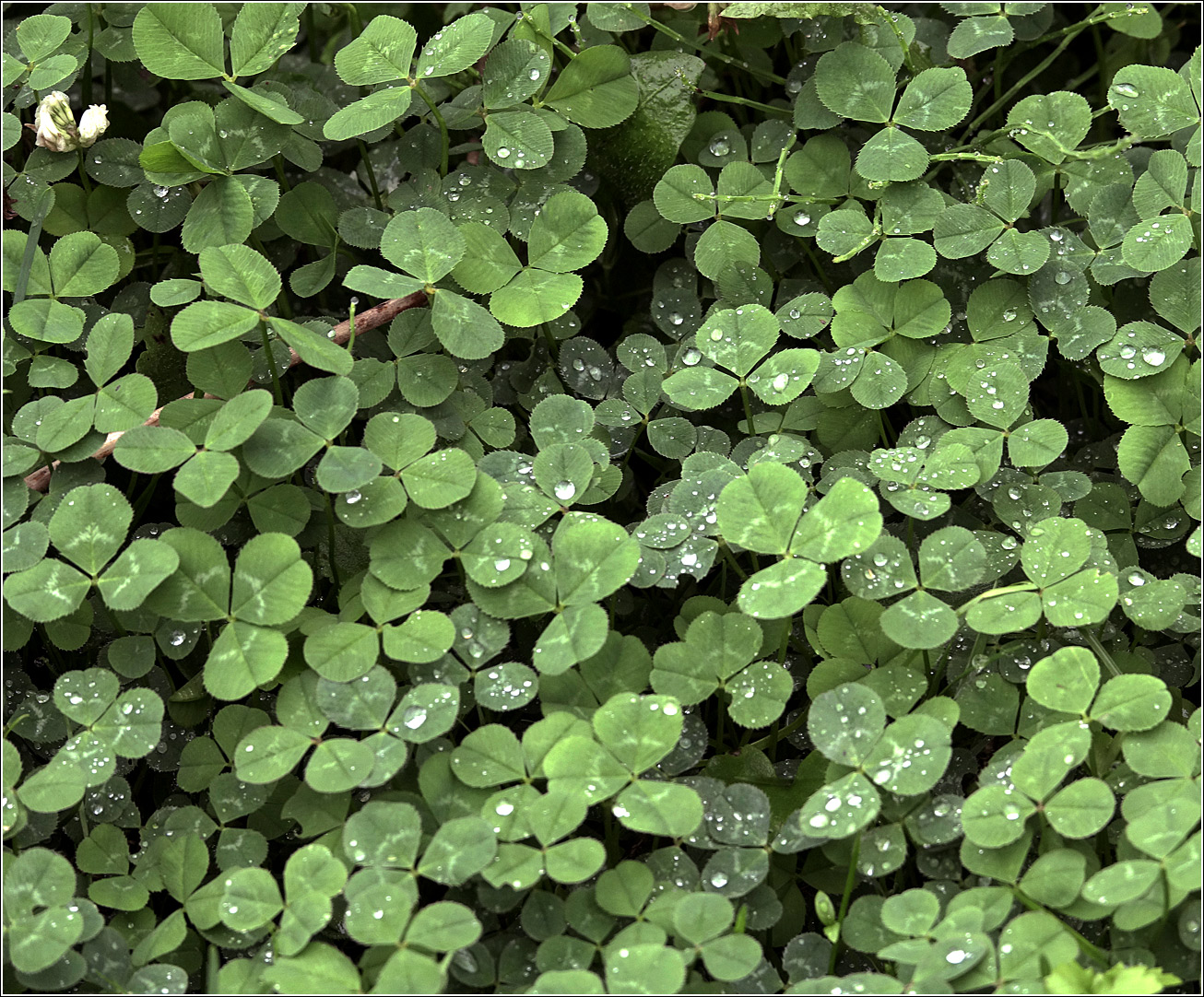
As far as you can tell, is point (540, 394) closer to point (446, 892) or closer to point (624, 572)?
point (624, 572)

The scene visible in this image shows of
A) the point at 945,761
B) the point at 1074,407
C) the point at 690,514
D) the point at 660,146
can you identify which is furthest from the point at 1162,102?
the point at 945,761

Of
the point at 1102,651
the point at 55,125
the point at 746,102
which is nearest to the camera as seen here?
the point at 1102,651

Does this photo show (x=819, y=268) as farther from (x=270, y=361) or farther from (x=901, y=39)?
(x=270, y=361)

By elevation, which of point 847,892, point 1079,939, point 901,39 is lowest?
point 847,892

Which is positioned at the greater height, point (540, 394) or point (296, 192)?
point (296, 192)

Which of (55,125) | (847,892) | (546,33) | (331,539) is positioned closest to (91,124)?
(55,125)
